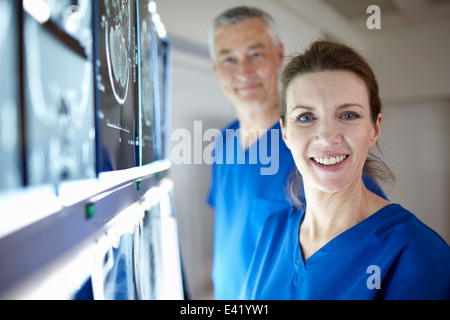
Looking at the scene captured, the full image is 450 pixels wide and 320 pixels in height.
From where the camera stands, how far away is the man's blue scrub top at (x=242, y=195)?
985 millimetres

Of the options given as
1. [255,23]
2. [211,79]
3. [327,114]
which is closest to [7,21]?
[327,114]

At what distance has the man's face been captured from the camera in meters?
1.08

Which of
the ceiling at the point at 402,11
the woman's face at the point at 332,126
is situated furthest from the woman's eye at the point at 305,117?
the ceiling at the point at 402,11

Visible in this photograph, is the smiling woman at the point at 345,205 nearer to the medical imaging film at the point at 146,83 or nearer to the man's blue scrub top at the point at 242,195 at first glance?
the man's blue scrub top at the point at 242,195

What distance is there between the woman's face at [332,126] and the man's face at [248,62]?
30 centimetres

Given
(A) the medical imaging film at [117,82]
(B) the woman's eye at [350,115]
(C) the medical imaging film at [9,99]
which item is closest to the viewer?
(C) the medical imaging film at [9,99]

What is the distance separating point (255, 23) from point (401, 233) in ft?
2.42

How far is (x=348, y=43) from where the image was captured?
73 cm

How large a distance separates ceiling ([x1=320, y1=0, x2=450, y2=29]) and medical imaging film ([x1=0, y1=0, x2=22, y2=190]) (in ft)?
2.21

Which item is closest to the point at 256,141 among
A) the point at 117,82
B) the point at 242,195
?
the point at 242,195

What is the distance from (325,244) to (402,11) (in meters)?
0.52

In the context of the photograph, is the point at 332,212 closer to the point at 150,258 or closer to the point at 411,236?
the point at 411,236

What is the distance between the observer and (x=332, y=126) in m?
0.70

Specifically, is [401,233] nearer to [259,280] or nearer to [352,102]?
[352,102]
